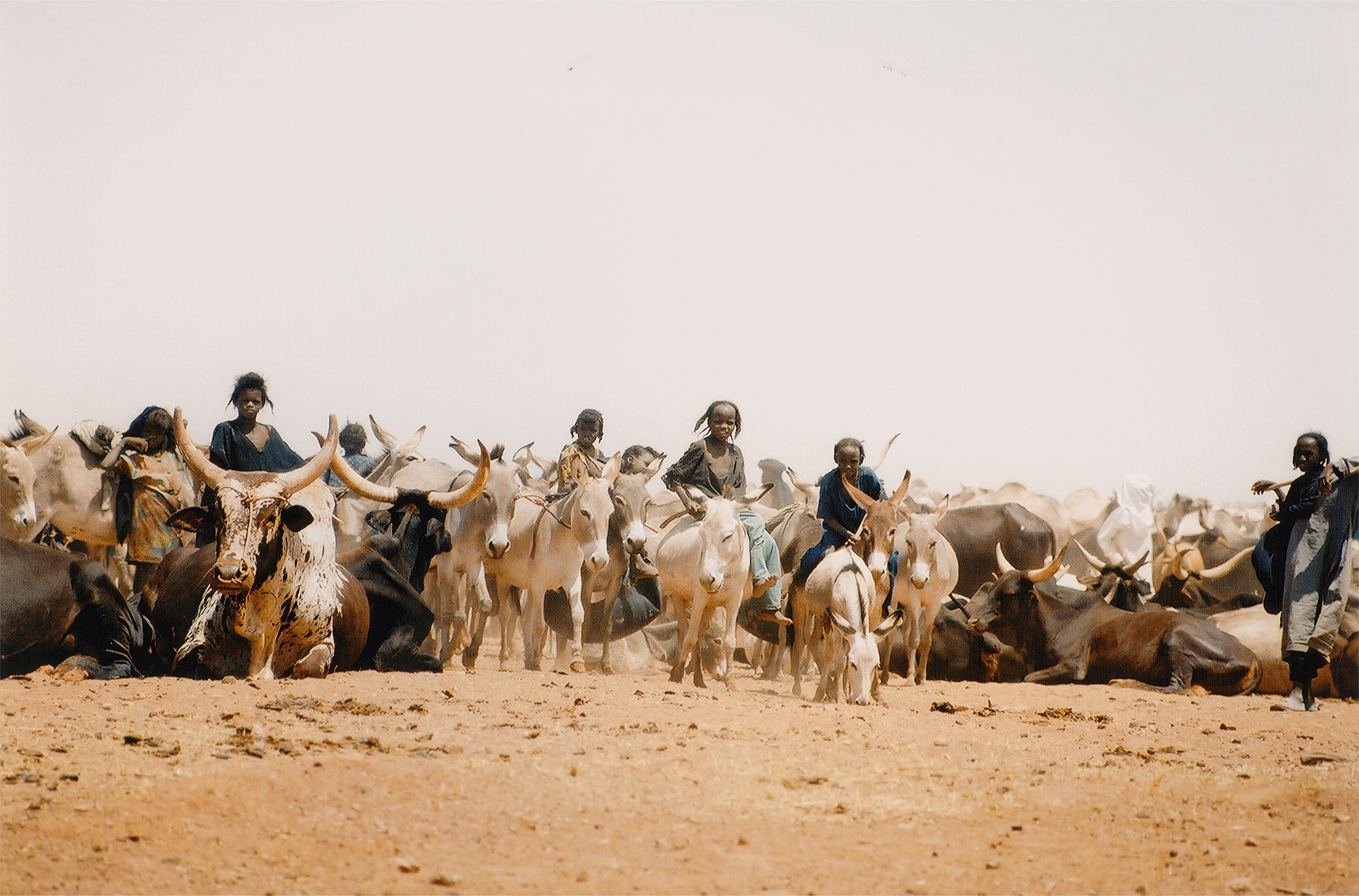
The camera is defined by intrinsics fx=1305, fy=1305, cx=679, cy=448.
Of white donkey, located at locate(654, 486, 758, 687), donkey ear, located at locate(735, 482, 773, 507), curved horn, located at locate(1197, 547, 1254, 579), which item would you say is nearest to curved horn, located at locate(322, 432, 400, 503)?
white donkey, located at locate(654, 486, 758, 687)

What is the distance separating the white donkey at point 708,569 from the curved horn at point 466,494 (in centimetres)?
182

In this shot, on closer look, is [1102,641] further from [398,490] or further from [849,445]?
[398,490]

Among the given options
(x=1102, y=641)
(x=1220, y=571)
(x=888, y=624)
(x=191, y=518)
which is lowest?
(x=1102, y=641)

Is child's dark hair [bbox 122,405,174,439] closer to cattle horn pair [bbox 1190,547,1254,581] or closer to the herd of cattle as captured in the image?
the herd of cattle

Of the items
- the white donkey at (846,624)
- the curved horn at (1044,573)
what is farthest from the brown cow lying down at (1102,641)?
the white donkey at (846,624)

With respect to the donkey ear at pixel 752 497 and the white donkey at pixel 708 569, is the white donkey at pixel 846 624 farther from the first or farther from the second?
the donkey ear at pixel 752 497

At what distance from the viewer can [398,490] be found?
437 inches

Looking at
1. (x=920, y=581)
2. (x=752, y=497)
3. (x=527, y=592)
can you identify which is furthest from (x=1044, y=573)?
(x=527, y=592)

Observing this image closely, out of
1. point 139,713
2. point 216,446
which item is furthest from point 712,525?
point 139,713

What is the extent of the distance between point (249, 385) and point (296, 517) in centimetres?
243

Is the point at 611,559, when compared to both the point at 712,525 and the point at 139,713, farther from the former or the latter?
the point at 139,713

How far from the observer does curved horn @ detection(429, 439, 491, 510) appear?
34.1 feet

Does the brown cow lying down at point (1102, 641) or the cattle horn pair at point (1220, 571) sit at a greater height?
the cattle horn pair at point (1220, 571)

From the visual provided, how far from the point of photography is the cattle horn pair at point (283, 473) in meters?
8.95
